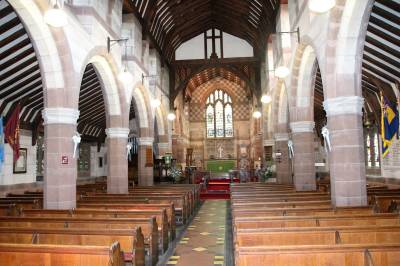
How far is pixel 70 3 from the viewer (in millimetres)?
9172

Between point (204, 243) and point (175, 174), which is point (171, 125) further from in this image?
point (204, 243)

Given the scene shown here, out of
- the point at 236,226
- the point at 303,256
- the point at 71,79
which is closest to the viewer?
the point at 303,256

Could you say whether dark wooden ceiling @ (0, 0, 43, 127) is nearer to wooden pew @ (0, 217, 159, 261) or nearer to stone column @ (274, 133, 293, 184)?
wooden pew @ (0, 217, 159, 261)

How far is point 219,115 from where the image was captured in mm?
32406

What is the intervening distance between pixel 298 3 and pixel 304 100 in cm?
287

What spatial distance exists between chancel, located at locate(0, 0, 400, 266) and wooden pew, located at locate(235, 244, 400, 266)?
Result: 13 mm

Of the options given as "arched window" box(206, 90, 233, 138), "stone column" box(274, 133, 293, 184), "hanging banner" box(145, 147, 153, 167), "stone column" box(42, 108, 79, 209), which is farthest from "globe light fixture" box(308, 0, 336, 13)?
"arched window" box(206, 90, 233, 138)

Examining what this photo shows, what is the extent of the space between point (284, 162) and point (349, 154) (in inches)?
306

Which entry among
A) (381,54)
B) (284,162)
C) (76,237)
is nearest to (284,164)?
(284,162)

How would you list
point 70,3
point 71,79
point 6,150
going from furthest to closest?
point 6,150 < point 70,3 < point 71,79

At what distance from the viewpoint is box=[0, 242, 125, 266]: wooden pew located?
3.68 metres

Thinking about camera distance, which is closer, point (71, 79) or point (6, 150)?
point (71, 79)

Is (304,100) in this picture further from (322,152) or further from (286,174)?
(322,152)

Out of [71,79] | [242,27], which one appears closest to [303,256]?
[71,79]
